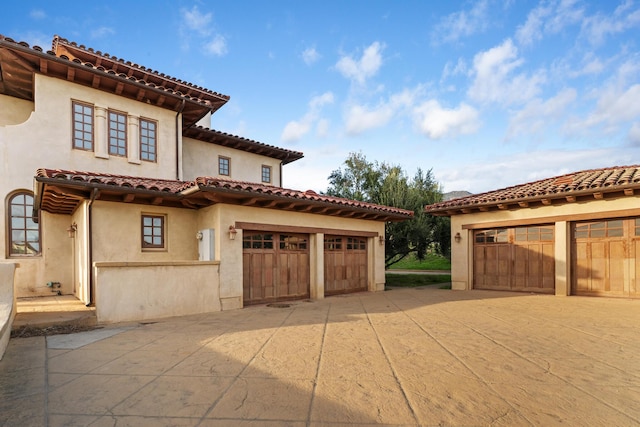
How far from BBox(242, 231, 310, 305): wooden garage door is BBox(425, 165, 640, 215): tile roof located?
6350 millimetres

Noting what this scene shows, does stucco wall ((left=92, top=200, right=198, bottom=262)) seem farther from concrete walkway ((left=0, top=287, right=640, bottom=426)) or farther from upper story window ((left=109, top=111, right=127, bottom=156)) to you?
concrete walkway ((left=0, top=287, right=640, bottom=426))

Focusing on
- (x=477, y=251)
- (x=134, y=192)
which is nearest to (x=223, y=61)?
(x=134, y=192)

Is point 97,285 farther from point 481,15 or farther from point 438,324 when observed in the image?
point 481,15

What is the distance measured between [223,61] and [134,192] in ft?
19.7

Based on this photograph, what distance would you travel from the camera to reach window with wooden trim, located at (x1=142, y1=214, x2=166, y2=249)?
1027cm

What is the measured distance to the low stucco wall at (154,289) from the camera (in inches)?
286

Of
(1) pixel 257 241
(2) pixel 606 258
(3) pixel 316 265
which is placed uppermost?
(1) pixel 257 241

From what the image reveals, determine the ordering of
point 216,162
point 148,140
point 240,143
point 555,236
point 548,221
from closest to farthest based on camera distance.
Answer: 1. point 555,236
2. point 548,221
3. point 148,140
4. point 216,162
5. point 240,143

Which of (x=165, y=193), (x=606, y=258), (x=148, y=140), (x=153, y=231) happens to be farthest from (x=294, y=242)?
(x=606, y=258)

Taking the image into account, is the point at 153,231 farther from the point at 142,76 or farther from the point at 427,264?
the point at 427,264

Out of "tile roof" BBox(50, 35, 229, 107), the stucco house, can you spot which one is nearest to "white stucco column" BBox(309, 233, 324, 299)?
the stucco house

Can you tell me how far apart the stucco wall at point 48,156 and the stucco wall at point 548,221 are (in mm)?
12429

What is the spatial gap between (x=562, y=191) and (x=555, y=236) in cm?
173

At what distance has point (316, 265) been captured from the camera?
11.6 m
